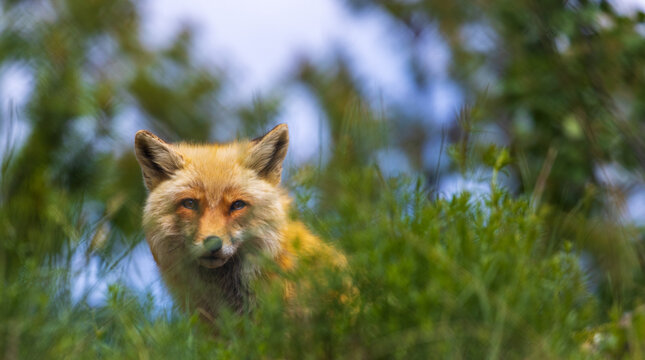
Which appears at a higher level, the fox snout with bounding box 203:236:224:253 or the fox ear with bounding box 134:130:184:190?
the fox snout with bounding box 203:236:224:253

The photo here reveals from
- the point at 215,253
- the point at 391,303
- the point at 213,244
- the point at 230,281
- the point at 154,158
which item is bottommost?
the point at 230,281

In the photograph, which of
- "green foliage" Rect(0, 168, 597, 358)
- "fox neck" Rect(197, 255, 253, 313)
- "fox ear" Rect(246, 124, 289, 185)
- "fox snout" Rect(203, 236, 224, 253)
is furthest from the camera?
"fox ear" Rect(246, 124, 289, 185)

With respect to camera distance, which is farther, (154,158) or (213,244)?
(154,158)

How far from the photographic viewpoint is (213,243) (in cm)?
255

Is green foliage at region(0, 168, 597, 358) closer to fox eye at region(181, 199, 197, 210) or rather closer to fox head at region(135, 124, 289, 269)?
fox head at region(135, 124, 289, 269)

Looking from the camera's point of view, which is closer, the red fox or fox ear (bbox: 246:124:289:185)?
the red fox

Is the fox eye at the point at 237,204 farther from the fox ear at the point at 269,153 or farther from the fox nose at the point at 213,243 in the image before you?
the fox nose at the point at 213,243

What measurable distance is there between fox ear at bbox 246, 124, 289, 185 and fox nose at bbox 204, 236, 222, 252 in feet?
2.05

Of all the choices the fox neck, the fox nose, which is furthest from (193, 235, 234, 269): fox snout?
the fox neck

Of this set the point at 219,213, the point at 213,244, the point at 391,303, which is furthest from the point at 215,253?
the point at 391,303

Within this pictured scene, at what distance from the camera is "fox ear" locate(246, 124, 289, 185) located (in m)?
3.17

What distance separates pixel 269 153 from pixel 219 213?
0.46 meters

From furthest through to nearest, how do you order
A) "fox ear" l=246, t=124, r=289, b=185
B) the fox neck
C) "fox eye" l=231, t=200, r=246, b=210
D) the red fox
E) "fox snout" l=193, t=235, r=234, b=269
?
"fox ear" l=246, t=124, r=289, b=185
"fox eye" l=231, t=200, r=246, b=210
the fox neck
the red fox
"fox snout" l=193, t=235, r=234, b=269

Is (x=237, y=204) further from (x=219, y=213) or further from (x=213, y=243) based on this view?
(x=213, y=243)
